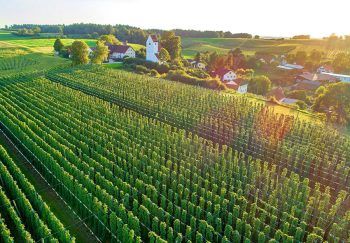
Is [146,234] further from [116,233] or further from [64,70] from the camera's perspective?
[64,70]

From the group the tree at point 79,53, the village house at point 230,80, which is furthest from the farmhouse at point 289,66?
the tree at point 79,53

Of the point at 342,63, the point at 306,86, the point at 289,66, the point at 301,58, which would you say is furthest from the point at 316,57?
the point at 306,86

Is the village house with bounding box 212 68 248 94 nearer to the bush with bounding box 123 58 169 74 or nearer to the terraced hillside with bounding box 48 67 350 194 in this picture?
the bush with bounding box 123 58 169 74

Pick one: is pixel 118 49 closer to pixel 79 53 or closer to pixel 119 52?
pixel 119 52

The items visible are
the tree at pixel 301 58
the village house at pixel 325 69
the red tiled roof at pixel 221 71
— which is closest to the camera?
the red tiled roof at pixel 221 71

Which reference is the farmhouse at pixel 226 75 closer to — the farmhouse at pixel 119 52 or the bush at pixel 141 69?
the bush at pixel 141 69

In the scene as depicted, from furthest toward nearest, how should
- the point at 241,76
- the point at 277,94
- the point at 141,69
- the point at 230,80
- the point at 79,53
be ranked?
the point at 241,76
the point at 230,80
the point at 141,69
the point at 79,53
the point at 277,94

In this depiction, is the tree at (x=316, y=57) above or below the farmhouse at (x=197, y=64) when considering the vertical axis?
above

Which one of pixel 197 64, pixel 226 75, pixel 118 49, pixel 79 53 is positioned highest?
pixel 79 53
